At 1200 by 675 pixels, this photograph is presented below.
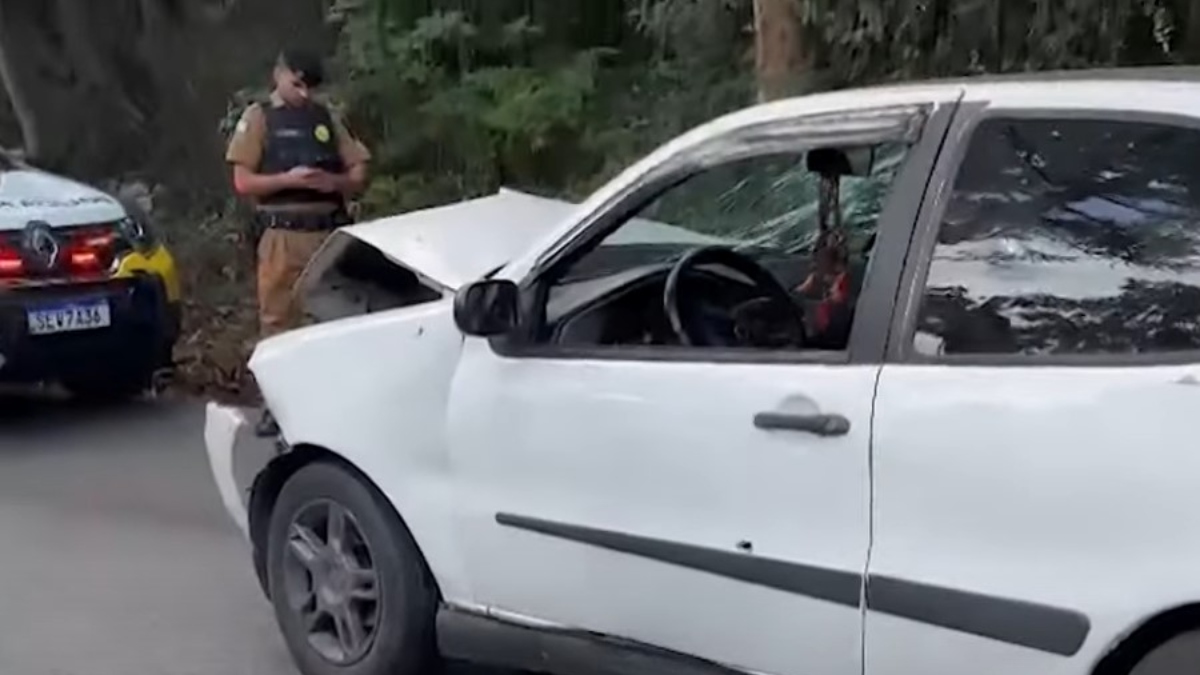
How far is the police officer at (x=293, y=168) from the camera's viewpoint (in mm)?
8969

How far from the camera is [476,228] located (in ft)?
19.2

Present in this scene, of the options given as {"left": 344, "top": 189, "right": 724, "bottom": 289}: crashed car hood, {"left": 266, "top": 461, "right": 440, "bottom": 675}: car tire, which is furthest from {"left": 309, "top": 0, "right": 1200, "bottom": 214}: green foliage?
{"left": 266, "top": 461, "right": 440, "bottom": 675}: car tire

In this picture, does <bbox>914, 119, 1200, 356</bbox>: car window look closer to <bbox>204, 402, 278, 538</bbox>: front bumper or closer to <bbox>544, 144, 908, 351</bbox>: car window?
<bbox>544, 144, 908, 351</bbox>: car window

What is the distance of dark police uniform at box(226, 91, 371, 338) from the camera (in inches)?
354

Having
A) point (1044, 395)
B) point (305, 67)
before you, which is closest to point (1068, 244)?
point (1044, 395)

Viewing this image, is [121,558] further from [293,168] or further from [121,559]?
[293,168]

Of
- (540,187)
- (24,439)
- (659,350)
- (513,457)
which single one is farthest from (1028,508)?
(540,187)

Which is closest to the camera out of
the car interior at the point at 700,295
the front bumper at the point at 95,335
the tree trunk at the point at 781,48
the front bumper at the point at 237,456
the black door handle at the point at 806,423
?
the black door handle at the point at 806,423

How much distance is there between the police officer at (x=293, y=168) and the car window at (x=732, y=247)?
3.94 metres

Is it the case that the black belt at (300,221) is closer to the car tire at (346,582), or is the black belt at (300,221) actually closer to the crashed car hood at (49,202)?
the crashed car hood at (49,202)

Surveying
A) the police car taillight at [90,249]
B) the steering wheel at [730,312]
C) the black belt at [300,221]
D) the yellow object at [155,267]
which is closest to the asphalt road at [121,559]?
the yellow object at [155,267]

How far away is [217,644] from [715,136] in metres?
2.55

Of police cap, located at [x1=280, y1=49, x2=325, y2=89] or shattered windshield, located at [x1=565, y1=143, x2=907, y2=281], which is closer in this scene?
shattered windshield, located at [x1=565, y1=143, x2=907, y2=281]

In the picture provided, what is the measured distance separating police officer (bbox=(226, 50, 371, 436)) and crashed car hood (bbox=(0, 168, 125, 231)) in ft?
3.86
